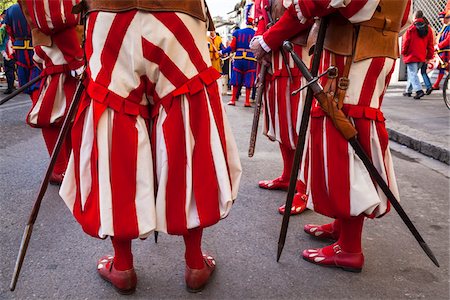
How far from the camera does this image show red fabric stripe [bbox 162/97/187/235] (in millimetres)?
1788

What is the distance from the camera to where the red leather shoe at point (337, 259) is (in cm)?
224

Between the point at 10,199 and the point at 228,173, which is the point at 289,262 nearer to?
the point at 228,173

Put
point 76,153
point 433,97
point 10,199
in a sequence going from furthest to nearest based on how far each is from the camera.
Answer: point 433,97, point 10,199, point 76,153

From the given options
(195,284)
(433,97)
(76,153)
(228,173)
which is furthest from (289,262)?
(433,97)

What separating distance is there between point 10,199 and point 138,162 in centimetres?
197

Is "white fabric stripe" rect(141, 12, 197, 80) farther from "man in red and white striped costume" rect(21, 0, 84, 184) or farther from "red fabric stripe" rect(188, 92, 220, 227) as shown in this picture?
"man in red and white striped costume" rect(21, 0, 84, 184)

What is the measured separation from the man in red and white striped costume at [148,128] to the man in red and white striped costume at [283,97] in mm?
1307

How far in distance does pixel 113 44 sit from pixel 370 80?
1232 millimetres

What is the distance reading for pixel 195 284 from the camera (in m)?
2.03

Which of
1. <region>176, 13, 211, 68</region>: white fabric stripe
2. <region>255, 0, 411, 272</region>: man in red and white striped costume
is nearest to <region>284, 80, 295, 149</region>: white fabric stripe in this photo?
<region>255, 0, 411, 272</region>: man in red and white striped costume

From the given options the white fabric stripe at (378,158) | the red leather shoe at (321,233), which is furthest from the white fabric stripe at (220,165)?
the red leather shoe at (321,233)

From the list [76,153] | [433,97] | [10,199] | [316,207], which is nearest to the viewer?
[76,153]

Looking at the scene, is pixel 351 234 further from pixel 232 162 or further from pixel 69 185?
pixel 69 185

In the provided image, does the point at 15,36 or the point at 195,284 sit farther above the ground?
the point at 15,36
